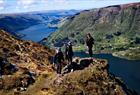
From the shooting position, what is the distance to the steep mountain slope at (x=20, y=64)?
5972cm

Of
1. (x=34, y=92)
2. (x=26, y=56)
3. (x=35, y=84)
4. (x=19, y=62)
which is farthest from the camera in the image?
(x=26, y=56)

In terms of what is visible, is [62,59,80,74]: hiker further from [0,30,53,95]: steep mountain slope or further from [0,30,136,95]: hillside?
[0,30,53,95]: steep mountain slope

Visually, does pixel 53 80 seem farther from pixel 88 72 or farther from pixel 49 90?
pixel 88 72

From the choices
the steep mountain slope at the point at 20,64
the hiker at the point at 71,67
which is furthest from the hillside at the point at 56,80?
the hiker at the point at 71,67

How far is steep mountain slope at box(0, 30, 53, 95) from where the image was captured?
59.7m

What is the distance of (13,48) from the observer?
83500 millimetres

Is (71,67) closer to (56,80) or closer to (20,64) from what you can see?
(56,80)

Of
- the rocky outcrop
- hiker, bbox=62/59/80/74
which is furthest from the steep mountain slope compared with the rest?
hiker, bbox=62/59/80/74

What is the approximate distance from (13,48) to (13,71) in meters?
18.0

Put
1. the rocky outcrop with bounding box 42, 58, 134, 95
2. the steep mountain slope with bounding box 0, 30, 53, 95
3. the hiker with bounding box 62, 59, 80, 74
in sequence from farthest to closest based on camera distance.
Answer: the hiker with bounding box 62, 59, 80, 74, the steep mountain slope with bounding box 0, 30, 53, 95, the rocky outcrop with bounding box 42, 58, 134, 95

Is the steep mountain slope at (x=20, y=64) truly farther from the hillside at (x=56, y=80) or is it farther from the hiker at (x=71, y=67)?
the hiker at (x=71, y=67)

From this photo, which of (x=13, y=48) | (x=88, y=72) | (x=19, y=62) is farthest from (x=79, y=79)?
(x=13, y=48)

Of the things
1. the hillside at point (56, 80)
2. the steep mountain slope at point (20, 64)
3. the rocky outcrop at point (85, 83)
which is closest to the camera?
the rocky outcrop at point (85, 83)

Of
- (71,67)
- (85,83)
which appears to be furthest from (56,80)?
(71,67)
